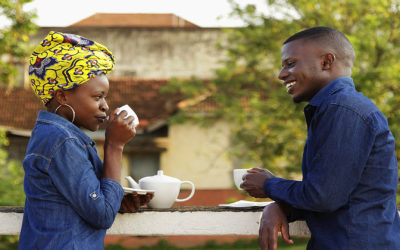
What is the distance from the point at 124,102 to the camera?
16.1 meters

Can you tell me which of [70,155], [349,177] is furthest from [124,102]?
[349,177]

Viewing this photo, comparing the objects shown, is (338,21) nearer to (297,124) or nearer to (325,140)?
(297,124)

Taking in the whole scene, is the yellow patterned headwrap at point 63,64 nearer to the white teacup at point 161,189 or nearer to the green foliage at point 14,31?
the white teacup at point 161,189

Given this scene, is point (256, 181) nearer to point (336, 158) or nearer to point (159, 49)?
point (336, 158)

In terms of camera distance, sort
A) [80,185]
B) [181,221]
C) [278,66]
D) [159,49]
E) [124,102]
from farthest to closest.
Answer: [159,49] < [124,102] < [278,66] < [181,221] < [80,185]

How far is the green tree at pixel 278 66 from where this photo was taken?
8.70 metres

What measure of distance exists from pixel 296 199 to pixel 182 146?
1347cm

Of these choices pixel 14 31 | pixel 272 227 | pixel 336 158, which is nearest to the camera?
pixel 336 158

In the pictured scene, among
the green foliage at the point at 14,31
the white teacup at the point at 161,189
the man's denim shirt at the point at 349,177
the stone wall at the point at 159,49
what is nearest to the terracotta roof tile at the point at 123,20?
the stone wall at the point at 159,49

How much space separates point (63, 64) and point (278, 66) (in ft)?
25.0

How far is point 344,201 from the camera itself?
1754 mm

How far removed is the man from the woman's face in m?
0.69

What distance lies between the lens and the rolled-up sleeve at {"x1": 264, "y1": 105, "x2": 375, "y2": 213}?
171 centimetres

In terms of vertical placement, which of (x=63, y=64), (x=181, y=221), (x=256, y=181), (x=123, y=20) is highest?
(x=123, y=20)
